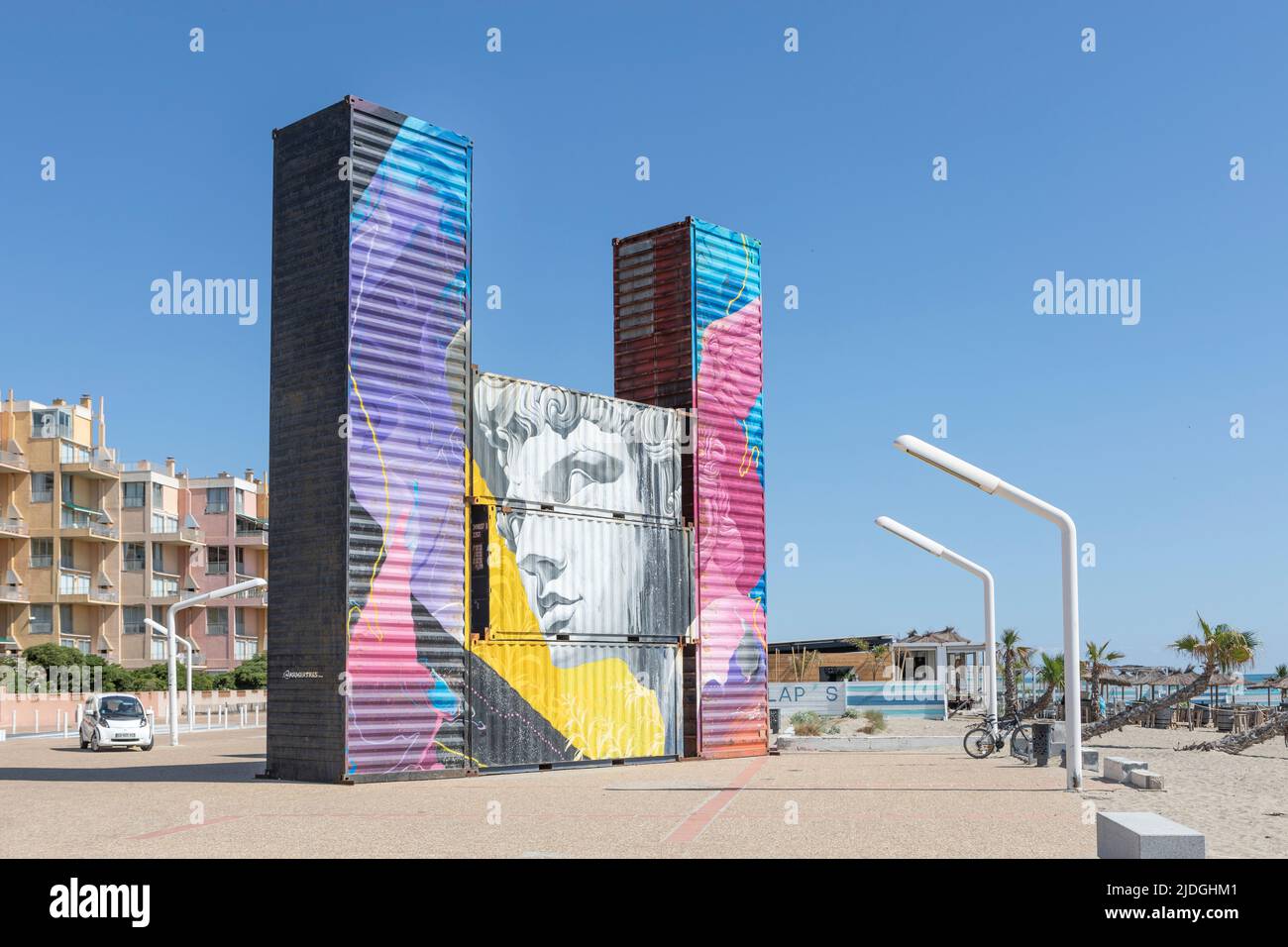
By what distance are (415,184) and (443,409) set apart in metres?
4.07

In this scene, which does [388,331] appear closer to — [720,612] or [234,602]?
[720,612]

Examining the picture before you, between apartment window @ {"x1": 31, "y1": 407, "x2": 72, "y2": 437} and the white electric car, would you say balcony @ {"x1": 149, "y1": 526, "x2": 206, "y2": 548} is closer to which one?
apartment window @ {"x1": 31, "y1": 407, "x2": 72, "y2": 437}

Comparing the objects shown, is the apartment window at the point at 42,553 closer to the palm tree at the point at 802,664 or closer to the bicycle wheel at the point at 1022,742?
the palm tree at the point at 802,664

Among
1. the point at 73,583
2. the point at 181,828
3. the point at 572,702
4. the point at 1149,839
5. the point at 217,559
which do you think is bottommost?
the point at 181,828

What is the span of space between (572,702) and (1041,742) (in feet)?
29.5

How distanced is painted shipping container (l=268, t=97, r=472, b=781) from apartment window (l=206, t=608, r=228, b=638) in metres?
72.4

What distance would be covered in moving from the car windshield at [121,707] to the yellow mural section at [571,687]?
58.3 feet

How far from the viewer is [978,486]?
68.9 feet

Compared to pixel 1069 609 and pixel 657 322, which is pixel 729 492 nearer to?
pixel 657 322

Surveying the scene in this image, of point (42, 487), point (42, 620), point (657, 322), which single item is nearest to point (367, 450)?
point (657, 322)

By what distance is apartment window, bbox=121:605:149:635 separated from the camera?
284ft

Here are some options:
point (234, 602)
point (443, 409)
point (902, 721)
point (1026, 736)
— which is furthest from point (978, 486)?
point (234, 602)

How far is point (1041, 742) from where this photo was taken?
81.6 feet

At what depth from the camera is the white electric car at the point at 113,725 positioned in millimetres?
36750
